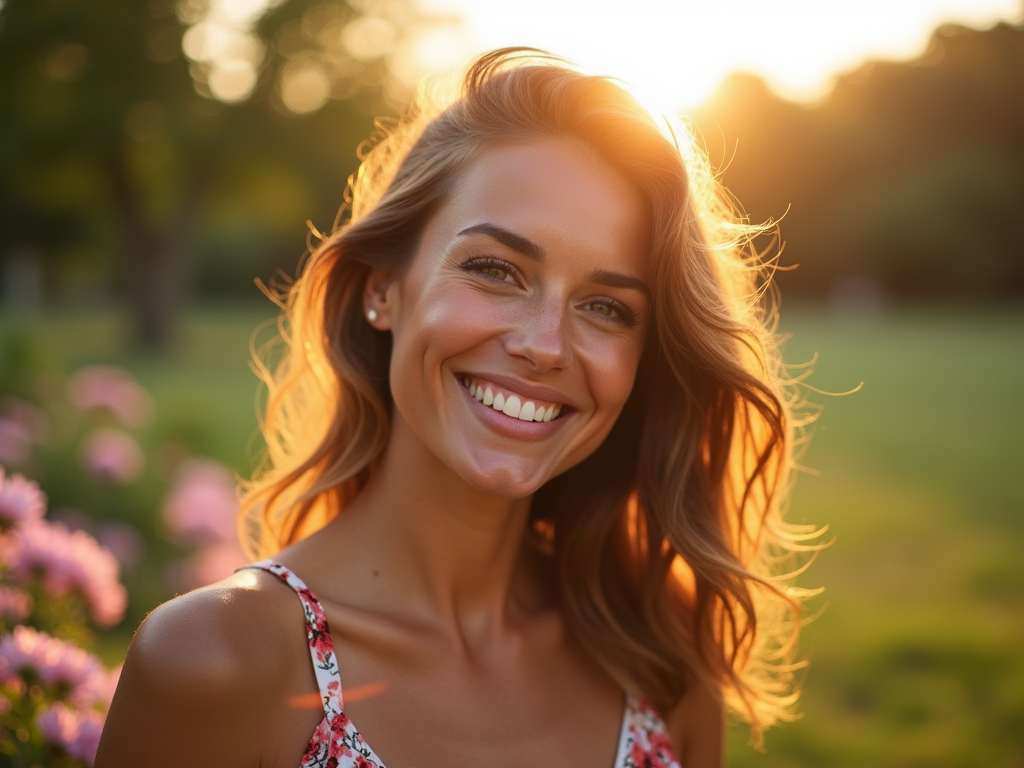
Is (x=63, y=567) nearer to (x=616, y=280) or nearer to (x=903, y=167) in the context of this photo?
(x=616, y=280)

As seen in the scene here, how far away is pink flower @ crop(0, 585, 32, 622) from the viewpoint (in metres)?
2.35

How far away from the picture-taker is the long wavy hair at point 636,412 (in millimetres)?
2357

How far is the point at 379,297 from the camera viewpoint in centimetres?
251

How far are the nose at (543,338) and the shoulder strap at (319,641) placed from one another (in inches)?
26.4

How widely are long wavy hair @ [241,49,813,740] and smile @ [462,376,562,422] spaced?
0.41 m

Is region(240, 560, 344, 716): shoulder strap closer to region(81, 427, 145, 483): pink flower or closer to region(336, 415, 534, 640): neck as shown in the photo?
region(336, 415, 534, 640): neck

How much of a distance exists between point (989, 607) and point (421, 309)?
6498 mm

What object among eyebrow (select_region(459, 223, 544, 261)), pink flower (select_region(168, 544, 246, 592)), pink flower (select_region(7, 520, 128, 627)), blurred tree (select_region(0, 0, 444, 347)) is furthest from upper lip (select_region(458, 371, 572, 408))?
blurred tree (select_region(0, 0, 444, 347))

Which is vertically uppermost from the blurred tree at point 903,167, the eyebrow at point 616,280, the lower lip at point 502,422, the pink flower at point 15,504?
the blurred tree at point 903,167

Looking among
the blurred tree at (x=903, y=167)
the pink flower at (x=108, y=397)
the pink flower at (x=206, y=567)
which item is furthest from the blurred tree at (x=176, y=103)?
the blurred tree at (x=903, y=167)

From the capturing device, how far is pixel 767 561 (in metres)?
2.97

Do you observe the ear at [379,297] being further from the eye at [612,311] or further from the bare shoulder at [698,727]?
the bare shoulder at [698,727]

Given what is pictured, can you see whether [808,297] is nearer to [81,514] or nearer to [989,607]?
[989,607]

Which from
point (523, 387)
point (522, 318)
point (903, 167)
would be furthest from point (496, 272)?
point (903, 167)
